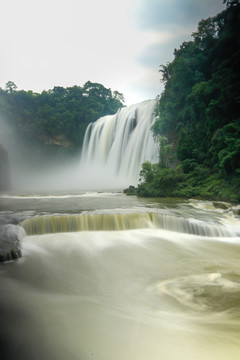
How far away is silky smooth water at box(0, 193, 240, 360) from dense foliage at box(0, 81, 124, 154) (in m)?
33.1

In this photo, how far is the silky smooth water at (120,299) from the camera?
2.02 metres

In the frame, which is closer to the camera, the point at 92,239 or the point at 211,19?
the point at 92,239

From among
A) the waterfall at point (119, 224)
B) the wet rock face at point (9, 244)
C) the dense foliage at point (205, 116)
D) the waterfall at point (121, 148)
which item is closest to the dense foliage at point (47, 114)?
the waterfall at point (121, 148)

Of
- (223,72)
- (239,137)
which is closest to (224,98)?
(223,72)

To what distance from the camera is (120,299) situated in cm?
308

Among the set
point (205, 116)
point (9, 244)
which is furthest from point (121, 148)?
point (9, 244)

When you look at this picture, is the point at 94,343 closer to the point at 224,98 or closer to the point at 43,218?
the point at 43,218

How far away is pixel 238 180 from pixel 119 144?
1517 cm

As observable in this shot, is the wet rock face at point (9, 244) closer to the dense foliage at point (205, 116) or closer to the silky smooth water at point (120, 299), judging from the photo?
the silky smooth water at point (120, 299)

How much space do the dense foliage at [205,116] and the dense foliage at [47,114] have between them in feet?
64.6

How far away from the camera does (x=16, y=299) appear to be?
115 inches

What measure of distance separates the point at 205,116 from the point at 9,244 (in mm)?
14113

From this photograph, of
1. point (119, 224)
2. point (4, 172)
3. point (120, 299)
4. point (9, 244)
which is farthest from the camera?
point (4, 172)

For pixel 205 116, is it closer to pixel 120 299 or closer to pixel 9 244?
pixel 9 244
